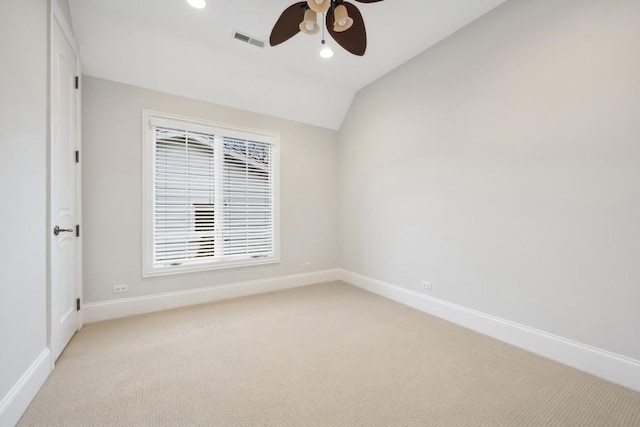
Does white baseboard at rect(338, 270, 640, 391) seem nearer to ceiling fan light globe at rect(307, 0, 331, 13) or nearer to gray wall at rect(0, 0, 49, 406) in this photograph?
ceiling fan light globe at rect(307, 0, 331, 13)

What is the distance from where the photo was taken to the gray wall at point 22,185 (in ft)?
4.64

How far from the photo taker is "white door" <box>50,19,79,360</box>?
1987 millimetres

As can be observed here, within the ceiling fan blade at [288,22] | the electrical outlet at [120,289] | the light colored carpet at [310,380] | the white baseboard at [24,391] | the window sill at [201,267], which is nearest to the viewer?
the white baseboard at [24,391]

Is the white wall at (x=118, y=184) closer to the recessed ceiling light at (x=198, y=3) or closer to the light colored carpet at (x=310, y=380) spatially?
the light colored carpet at (x=310, y=380)

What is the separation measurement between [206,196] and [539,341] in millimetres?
3874

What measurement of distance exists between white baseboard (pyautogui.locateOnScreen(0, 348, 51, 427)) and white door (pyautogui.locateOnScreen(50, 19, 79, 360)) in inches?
6.6

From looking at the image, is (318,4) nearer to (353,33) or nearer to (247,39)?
(353,33)

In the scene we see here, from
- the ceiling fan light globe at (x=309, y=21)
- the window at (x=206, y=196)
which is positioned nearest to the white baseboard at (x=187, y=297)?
the window at (x=206, y=196)

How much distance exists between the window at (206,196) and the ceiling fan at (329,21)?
1.74m

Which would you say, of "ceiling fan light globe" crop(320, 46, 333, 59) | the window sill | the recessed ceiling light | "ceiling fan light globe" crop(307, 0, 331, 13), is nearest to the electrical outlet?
the window sill

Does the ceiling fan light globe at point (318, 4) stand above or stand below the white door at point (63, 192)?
above

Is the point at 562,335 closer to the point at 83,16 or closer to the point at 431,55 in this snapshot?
the point at 431,55

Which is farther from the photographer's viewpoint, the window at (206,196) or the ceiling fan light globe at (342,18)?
the window at (206,196)

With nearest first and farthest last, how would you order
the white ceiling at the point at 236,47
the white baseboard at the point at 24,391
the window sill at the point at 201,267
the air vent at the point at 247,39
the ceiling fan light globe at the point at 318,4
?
the white baseboard at the point at 24,391 < the ceiling fan light globe at the point at 318,4 < the white ceiling at the point at 236,47 < the air vent at the point at 247,39 < the window sill at the point at 201,267
